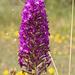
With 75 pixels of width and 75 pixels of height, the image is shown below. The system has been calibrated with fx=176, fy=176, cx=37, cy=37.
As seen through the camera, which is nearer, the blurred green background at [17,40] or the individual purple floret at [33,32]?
the individual purple floret at [33,32]

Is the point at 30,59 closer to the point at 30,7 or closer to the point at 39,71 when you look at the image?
the point at 39,71

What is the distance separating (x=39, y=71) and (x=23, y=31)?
1.43 feet

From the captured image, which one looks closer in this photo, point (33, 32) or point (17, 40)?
point (33, 32)

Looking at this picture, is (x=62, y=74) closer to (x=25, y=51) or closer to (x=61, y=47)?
(x=61, y=47)

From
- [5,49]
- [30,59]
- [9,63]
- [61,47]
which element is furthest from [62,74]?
[30,59]

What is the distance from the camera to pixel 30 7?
1.64 meters

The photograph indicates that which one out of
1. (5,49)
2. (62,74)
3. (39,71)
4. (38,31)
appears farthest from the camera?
(5,49)

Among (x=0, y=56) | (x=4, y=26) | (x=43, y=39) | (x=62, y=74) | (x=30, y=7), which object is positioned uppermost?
(x=4, y=26)

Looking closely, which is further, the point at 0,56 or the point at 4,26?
the point at 4,26

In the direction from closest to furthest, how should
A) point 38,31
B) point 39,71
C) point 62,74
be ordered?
point 38,31, point 39,71, point 62,74

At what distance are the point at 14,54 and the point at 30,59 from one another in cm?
365

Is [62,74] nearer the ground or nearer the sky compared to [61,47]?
nearer the ground

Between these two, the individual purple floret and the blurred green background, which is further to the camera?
the blurred green background

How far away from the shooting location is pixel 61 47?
590 centimetres
